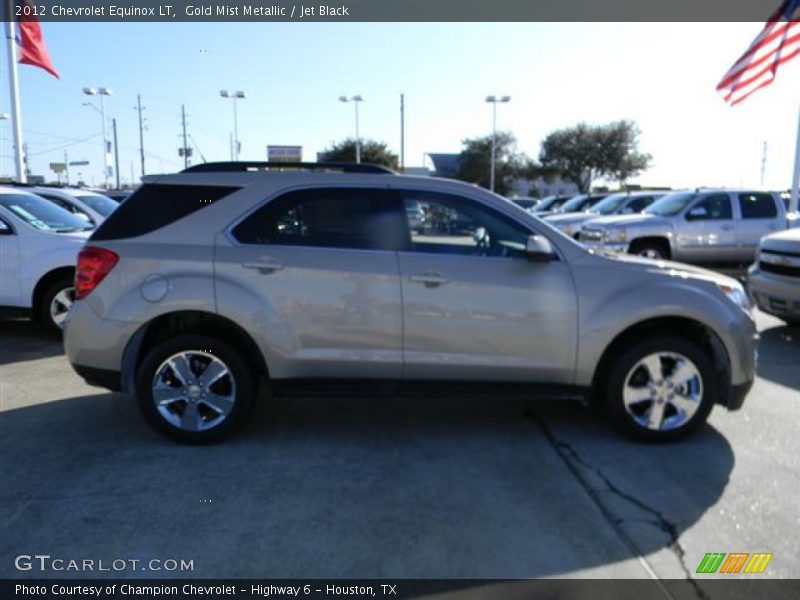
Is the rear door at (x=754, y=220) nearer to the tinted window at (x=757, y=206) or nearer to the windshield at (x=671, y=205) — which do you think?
the tinted window at (x=757, y=206)

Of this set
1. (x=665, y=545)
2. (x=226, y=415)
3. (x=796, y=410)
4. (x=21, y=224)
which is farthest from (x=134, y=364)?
(x=796, y=410)

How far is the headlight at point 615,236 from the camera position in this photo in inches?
487

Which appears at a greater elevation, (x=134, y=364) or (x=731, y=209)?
(x=731, y=209)

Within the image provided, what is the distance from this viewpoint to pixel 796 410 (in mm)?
4961

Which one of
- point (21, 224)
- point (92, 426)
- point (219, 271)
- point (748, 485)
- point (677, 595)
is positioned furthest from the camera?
point (21, 224)

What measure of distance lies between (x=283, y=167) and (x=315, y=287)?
1036 millimetres

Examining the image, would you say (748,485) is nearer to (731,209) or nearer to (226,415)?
(226,415)

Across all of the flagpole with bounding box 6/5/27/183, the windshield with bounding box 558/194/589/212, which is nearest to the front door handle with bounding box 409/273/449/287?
the flagpole with bounding box 6/5/27/183

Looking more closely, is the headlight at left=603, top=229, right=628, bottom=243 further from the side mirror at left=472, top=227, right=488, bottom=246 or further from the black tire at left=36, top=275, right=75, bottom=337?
the black tire at left=36, top=275, right=75, bottom=337

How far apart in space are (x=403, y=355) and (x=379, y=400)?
3.87ft

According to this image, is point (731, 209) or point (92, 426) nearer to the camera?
point (92, 426)

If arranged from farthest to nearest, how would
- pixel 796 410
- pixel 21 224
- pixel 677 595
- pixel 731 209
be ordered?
pixel 731 209, pixel 21 224, pixel 796 410, pixel 677 595

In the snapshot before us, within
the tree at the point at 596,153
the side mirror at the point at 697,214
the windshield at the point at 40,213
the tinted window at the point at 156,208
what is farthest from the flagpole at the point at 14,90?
the tree at the point at 596,153

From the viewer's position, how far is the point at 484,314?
4.04 m
